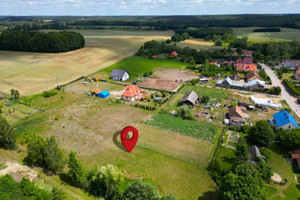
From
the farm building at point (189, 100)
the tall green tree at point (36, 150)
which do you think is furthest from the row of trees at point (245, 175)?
the tall green tree at point (36, 150)

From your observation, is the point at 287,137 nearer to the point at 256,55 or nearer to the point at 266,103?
the point at 266,103

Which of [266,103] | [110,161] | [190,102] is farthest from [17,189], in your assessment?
[266,103]

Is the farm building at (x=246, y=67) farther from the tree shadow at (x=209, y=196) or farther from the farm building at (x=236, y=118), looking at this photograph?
the tree shadow at (x=209, y=196)

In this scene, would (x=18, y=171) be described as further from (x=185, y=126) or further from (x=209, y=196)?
(x=185, y=126)

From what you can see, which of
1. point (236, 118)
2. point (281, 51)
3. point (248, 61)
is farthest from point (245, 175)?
point (281, 51)

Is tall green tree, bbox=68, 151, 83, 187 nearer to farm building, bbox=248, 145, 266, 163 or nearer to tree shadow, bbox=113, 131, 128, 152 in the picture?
tree shadow, bbox=113, 131, 128, 152
